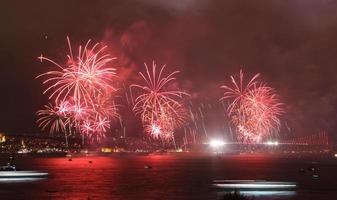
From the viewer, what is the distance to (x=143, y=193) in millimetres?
74875

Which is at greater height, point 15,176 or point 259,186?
point 15,176

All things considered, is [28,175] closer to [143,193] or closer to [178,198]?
[143,193]

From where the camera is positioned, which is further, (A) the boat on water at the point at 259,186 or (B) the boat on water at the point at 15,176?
(B) the boat on water at the point at 15,176

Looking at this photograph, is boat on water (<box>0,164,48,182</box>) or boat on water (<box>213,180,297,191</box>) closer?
boat on water (<box>213,180,297,191</box>)

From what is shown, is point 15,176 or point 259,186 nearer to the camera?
point 259,186

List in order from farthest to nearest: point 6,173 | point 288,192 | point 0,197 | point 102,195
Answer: point 6,173 < point 288,192 < point 102,195 < point 0,197

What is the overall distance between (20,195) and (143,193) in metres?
15.9

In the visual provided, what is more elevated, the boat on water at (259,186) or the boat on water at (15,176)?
the boat on water at (15,176)

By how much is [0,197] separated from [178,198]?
21.3 metres

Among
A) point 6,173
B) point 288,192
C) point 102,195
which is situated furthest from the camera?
point 6,173

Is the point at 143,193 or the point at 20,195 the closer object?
the point at 20,195

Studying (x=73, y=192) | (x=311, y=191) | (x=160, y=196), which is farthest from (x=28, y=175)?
(x=311, y=191)

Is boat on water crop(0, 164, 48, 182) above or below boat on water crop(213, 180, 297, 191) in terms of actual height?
above

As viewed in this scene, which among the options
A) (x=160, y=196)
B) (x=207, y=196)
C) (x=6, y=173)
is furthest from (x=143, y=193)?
(x=6, y=173)
